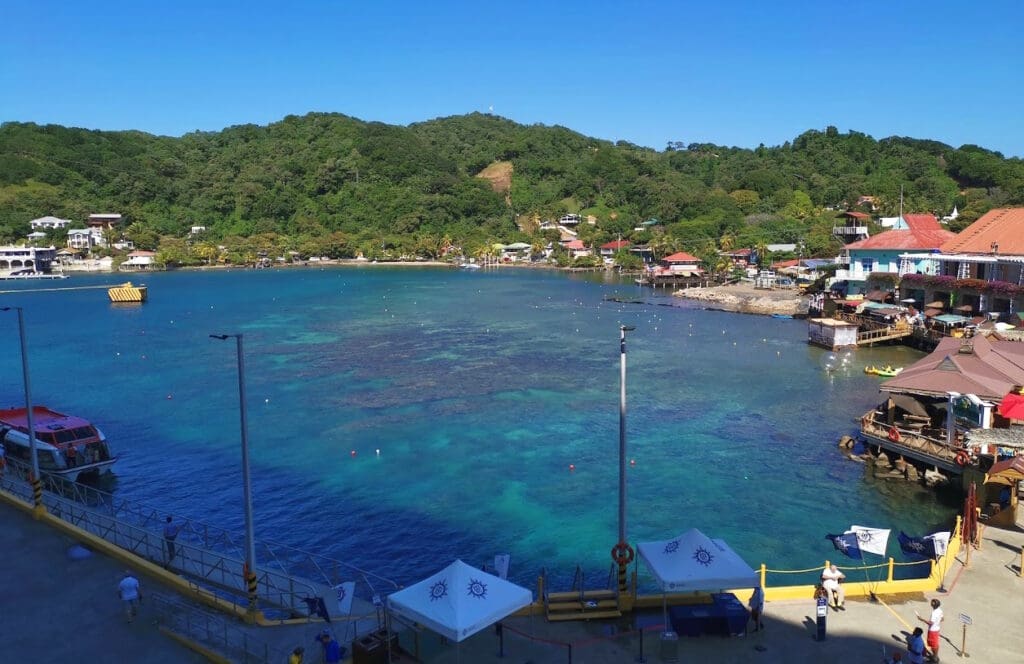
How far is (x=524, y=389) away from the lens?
45656 millimetres

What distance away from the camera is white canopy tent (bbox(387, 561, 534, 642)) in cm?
1220

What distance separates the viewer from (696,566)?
552 inches

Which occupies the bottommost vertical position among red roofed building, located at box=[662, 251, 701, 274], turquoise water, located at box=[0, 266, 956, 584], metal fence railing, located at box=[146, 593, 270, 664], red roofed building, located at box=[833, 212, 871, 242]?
turquoise water, located at box=[0, 266, 956, 584]

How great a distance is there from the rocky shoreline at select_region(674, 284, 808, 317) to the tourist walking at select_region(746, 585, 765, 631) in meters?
68.3

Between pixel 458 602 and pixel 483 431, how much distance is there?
2428 centimetres

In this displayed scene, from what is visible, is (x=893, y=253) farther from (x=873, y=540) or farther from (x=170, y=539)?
(x=170, y=539)

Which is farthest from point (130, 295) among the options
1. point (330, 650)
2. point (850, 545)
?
point (850, 545)

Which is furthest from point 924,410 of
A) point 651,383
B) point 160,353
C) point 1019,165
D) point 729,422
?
point 1019,165

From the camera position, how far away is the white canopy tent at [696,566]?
45.0ft

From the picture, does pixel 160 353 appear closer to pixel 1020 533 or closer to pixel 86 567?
pixel 86 567

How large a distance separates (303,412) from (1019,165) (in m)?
183

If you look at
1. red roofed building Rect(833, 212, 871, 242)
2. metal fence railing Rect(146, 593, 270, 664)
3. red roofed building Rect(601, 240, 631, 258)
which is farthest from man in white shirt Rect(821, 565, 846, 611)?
red roofed building Rect(601, 240, 631, 258)

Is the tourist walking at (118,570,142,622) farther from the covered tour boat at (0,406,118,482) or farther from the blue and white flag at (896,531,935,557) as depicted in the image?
the blue and white flag at (896,531,935,557)

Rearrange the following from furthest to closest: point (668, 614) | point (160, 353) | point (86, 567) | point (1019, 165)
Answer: point (1019, 165)
point (160, 353)
point (86, 567)
point (668, 614)
